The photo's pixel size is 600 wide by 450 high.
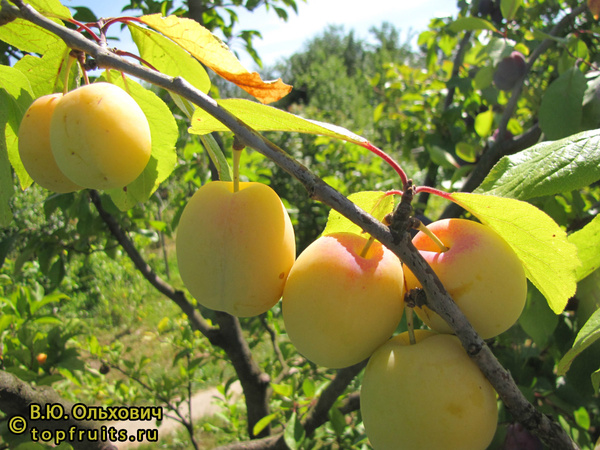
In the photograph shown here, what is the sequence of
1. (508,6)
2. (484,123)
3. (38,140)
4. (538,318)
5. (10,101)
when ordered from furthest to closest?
1. (484,123)
2. (508,6)
3. (538,318)
4. (10,101)
5. (38,140)

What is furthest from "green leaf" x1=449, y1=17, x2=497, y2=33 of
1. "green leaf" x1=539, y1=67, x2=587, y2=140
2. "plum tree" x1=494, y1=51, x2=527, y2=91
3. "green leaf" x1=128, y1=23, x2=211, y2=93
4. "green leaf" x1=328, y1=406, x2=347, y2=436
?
"green leaf" x1=328, y1=406, x2=347, y2=436

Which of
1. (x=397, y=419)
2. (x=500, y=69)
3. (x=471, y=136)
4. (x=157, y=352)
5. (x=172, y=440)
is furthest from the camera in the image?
(x=157, y=352)

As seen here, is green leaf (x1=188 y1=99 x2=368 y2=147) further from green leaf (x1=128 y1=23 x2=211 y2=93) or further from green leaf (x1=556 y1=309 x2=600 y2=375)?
green leaf (x1=556 y1=309 x2=600 y2=375)

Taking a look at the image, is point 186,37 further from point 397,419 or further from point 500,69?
point 500,69

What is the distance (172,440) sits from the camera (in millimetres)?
2984

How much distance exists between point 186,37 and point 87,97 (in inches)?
5.9

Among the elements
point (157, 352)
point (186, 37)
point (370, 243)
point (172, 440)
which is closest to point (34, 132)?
point (186, 37)

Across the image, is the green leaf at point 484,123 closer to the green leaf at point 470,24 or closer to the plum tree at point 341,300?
the green leaf at point 470,24

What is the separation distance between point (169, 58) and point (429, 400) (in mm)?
616

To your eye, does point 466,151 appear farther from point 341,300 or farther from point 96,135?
point 96,135

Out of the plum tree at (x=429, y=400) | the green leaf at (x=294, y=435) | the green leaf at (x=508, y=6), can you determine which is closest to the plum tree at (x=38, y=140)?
the plum tree at (x=429, y=400)

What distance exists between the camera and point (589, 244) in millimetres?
655

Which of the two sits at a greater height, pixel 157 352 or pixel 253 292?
pixel 253 292

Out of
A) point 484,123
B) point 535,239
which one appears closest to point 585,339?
point 535,239
